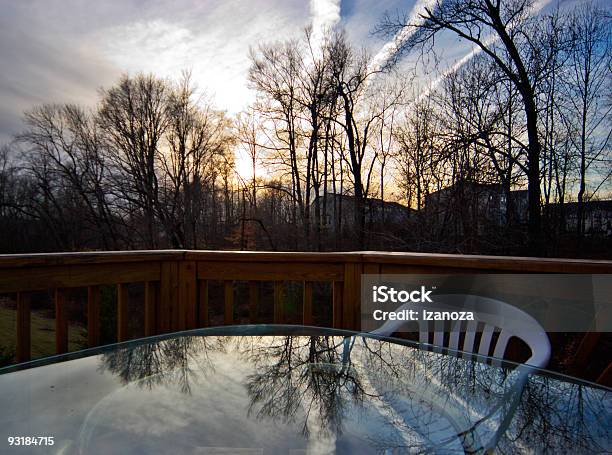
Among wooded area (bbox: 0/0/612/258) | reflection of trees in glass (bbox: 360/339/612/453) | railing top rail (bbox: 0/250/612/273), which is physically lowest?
reflection of trees in glass (bbox: 360/339/612/453)

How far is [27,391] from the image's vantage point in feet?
3.27

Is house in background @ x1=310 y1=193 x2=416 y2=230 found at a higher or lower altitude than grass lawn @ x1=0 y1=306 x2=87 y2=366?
higher

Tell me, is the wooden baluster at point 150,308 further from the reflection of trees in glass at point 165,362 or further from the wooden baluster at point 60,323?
the reflection of trees in glass at point 165,362

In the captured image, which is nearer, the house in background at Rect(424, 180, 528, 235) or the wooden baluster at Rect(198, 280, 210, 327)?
the wooden baluster at Rect(198, 280, 210, 327)

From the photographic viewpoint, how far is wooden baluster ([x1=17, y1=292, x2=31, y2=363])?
57.9 inches

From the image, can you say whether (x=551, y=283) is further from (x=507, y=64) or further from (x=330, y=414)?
(x=507, y=64)

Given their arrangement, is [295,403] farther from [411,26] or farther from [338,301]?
[411,26]

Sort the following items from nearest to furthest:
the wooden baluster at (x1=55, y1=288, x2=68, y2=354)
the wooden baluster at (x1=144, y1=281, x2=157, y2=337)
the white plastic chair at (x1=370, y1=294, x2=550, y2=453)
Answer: the white plastic chair at (x1=370, y1=294, x2=550, y2=453), the wooden baluster at (x1=55, y1=288, x2=68, y2=354), the wooden baluster at (x1=144, y1=281, x2=157, y2=337)

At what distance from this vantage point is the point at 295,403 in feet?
3.28

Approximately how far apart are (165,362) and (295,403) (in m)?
0.56

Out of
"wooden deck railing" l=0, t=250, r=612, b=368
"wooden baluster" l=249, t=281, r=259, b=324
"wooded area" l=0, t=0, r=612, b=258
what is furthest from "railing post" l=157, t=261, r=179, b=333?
"wooded area" l=0, t=0, r=612, b=258

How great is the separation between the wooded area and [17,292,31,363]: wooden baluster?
3695 mm

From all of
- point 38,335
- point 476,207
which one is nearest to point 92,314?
point 476,207

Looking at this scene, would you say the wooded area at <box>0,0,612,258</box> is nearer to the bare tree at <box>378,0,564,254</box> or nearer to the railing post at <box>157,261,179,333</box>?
the bare tree at <box>378,0,564,254</box>
